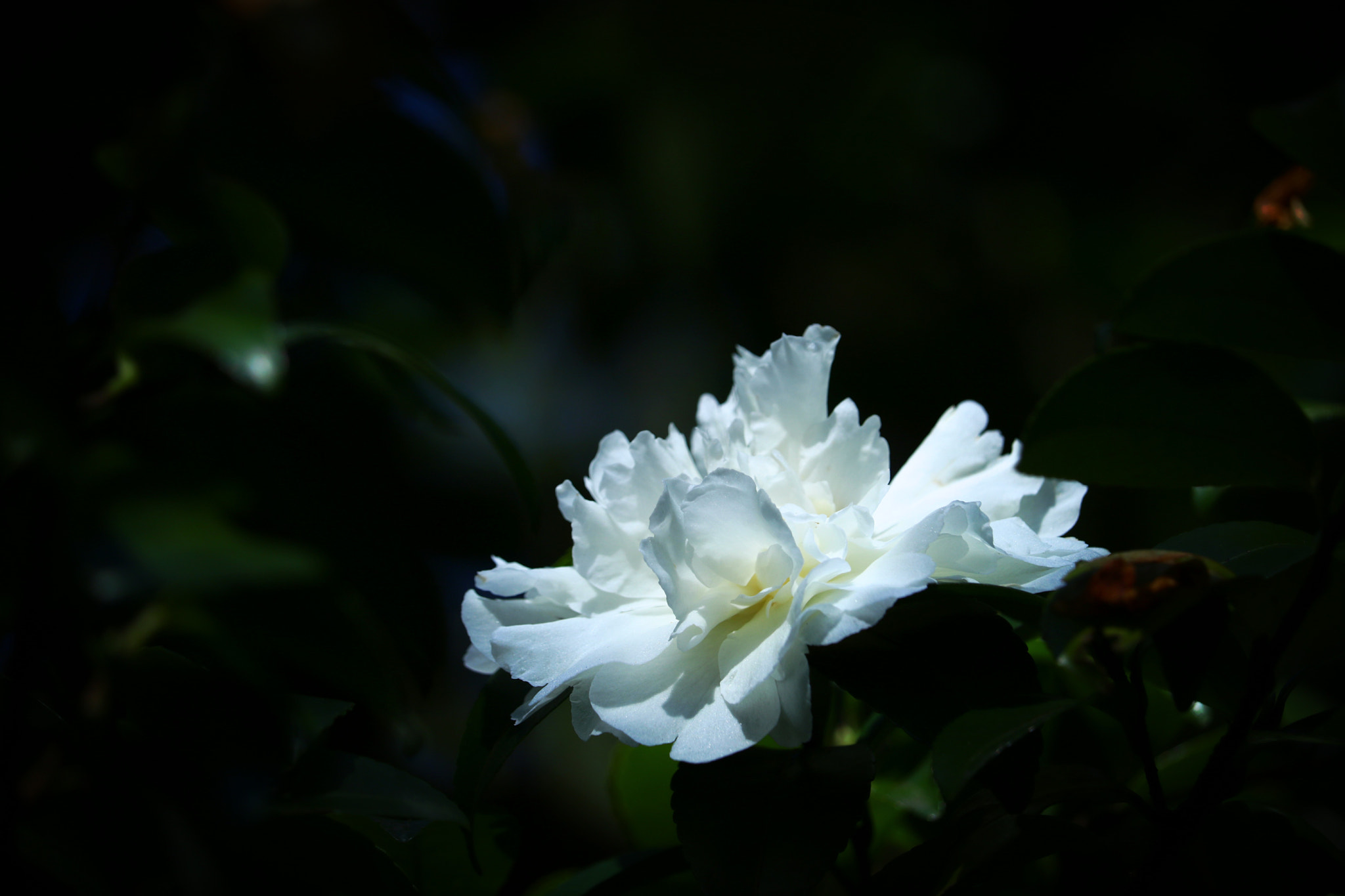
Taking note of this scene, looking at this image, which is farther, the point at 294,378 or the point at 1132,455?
the point at 294,378

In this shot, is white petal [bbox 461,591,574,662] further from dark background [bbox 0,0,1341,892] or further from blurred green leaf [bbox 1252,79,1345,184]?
blurred green leaf [bbox 1252,79,1345,184]

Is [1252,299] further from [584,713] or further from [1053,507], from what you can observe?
[584,713]

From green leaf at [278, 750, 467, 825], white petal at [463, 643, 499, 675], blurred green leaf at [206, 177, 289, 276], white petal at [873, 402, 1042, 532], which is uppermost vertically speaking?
blurred green leaf at [206, 177, 289, 276]

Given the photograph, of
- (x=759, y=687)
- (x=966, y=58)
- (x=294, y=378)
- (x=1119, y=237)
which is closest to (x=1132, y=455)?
(x=759, y=687)

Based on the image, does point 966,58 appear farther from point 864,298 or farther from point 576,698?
point 576,698

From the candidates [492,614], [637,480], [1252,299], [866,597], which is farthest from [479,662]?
[1252,299]

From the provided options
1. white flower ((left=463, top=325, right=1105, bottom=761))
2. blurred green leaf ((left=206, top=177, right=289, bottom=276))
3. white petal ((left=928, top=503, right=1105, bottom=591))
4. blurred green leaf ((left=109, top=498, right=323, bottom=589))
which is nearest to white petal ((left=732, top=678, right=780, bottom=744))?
white flower ((left=463, top=325, right=1105, bottom=761))
